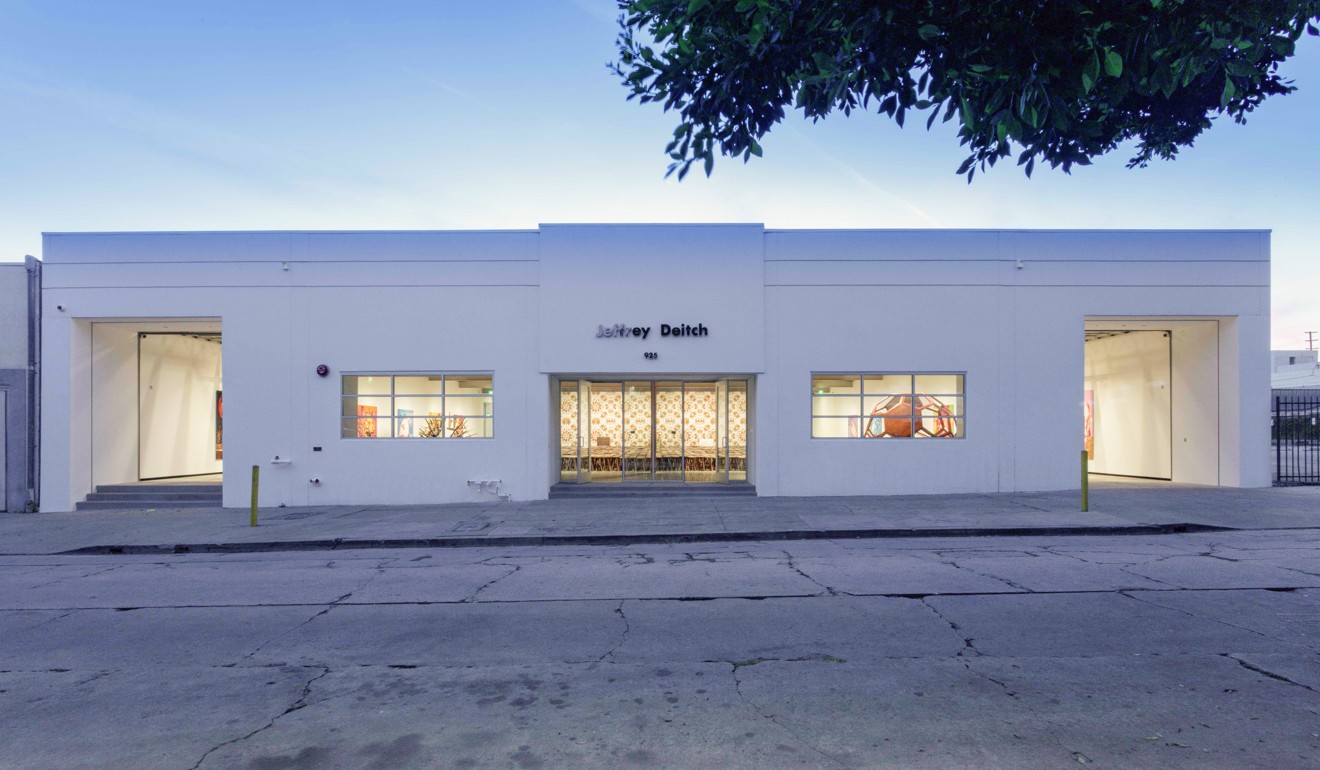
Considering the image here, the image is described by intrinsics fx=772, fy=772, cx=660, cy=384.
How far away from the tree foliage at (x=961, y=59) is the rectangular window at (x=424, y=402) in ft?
39.4

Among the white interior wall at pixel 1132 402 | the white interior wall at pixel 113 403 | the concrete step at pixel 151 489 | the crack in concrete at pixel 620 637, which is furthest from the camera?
the white interior wall at pixel 1132 402

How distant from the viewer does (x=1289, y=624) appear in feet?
22.1

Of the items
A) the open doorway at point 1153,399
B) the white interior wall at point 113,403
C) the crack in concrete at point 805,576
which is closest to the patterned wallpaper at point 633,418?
the crack in concrete at point 805,576

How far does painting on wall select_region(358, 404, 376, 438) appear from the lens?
1766 cm

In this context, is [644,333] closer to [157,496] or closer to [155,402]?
[157,496]

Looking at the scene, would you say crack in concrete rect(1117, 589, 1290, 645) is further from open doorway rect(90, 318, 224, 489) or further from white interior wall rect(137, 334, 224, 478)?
white interior wall rect(137, 334, 224, 478)

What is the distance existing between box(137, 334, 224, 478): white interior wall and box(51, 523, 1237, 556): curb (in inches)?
329

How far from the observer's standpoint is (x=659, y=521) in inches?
550

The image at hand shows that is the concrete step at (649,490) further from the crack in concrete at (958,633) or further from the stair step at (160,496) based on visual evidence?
the crack in concrete at (958,633)

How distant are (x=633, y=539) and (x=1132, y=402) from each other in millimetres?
16027

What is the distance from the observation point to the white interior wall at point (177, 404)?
1967 cm

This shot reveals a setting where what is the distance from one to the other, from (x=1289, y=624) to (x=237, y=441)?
18350 mm

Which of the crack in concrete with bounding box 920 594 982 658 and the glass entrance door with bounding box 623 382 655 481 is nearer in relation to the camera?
the crack in concrete with bounding box 920 594 982 658

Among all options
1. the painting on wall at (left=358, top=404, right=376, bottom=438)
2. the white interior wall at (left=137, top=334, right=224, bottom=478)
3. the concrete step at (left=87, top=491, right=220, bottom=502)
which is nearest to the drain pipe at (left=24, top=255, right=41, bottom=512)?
the concrete step at (left=87, top=491, right=220, bottom=502)
